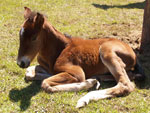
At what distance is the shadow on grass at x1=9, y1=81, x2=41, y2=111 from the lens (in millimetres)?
4625

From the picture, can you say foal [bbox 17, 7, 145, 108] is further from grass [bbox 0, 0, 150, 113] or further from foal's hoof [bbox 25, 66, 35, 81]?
grass [bbox 0, 0, 150, 113]

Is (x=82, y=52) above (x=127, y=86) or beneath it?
above

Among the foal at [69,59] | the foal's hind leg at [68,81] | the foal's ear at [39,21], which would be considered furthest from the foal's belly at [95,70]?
the foal's ear at [39,21]

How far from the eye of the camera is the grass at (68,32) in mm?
4582

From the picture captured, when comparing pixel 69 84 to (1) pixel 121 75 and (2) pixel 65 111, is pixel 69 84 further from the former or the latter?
(1) pixel 121 75

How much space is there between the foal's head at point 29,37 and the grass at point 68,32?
650 mm

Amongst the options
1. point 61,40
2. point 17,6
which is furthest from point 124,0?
point 61,40

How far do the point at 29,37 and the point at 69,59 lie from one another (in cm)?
104

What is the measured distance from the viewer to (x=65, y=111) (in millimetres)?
4387

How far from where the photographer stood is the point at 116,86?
511 cm

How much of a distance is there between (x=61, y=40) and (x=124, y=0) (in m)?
11.4

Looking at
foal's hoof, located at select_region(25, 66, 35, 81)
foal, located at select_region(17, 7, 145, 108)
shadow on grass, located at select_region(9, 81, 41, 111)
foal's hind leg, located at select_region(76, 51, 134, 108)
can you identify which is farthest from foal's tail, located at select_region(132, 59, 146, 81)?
foal's hoof, located at select_region(25, 66, 35, 81)

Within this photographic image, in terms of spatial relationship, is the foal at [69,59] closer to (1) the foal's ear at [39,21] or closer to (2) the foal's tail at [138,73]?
(1) the foal's ear at [39,21]

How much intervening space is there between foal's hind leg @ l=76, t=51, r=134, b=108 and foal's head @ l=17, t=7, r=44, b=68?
4.87 ft
